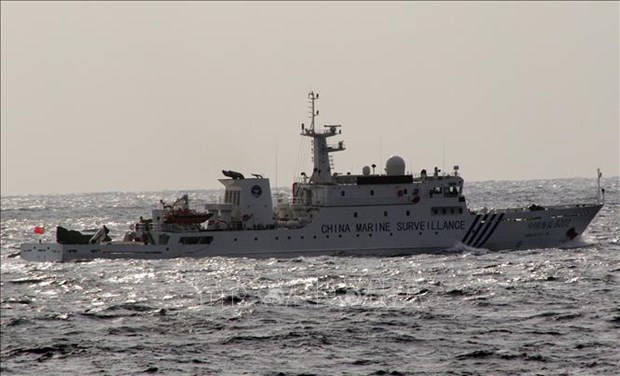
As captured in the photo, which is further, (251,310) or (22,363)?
(251,310)

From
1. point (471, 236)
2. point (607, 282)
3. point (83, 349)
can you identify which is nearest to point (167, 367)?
point (83, 349)

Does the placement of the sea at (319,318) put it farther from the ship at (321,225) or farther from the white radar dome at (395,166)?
the white radar dome at (395,166)

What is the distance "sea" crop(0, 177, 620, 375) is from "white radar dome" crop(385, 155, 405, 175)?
942 centimetres

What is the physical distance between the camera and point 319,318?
113 feet

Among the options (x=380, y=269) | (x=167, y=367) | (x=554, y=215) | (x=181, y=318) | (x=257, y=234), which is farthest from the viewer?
(x=554, y=215)

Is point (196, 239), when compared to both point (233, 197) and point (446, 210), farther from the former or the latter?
point (446, 210)

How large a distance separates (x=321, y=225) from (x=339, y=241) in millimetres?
1301

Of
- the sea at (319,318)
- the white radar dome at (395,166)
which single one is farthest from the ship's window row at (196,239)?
the white radar dome at (395,166)

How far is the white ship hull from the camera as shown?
57719 mm

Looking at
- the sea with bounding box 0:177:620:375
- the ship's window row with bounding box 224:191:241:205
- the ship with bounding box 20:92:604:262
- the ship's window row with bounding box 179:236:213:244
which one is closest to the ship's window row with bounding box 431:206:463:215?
the ship with bounding box 20:92:604:262

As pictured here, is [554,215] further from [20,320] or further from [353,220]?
[20,320]

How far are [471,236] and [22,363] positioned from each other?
36.6 m

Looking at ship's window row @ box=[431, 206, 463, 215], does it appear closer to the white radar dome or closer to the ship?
the ship

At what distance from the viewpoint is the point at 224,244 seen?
190ft
